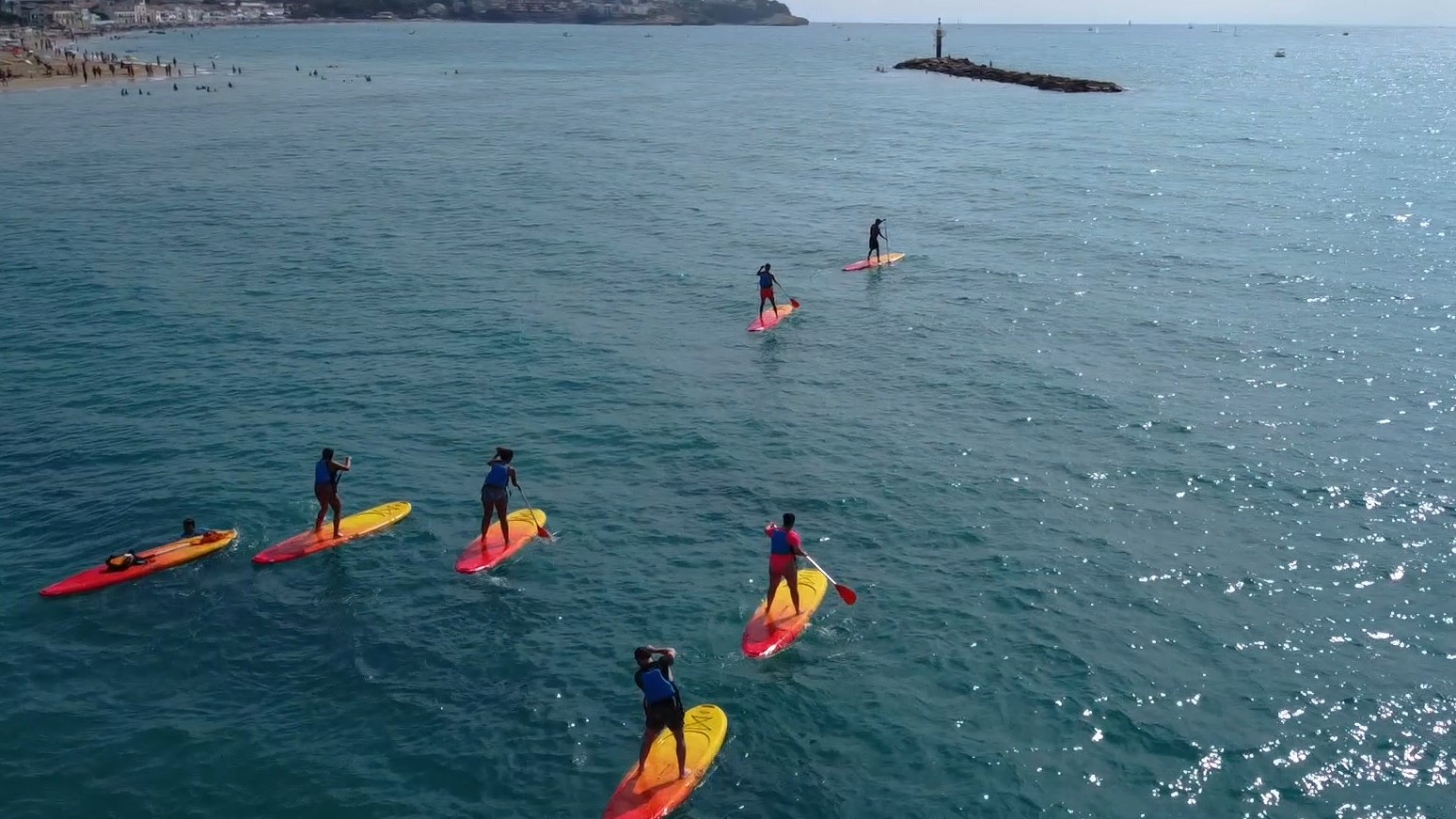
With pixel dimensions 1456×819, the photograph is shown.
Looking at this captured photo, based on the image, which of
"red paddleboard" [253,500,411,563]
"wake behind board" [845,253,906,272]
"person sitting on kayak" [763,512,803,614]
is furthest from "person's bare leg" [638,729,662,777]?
"wake behind board" [845,253,906,272]

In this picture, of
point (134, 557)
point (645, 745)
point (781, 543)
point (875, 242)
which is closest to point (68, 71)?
point (875, 242)

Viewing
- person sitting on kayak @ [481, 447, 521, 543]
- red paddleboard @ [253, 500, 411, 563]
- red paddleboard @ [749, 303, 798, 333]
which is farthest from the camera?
red paddleboard @ [749, 303, 798, 333]

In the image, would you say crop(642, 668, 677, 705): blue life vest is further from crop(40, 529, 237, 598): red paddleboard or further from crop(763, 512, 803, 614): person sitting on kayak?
crop(40, 529, 237, 598): red paddleboard

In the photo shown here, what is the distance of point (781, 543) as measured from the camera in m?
21.2

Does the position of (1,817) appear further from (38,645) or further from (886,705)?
(886,705)

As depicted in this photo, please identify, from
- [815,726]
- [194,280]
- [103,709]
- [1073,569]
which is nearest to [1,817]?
[103,709]

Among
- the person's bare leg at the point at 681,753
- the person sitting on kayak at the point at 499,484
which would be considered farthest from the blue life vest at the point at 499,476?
the person's bare leg at the point at 681,753

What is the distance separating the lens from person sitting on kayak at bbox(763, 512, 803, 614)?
2102 cm

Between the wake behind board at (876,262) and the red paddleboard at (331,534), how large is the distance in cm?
2836

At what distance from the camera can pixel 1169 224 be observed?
5797 cm

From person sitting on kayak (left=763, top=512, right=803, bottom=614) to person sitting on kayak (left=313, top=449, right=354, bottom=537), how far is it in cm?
1007

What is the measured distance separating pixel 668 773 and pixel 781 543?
5379mm

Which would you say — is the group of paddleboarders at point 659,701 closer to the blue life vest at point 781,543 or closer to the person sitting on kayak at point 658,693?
the person sitting on kayak at point 658,693

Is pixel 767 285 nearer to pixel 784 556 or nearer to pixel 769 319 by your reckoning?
pixel 769 319
